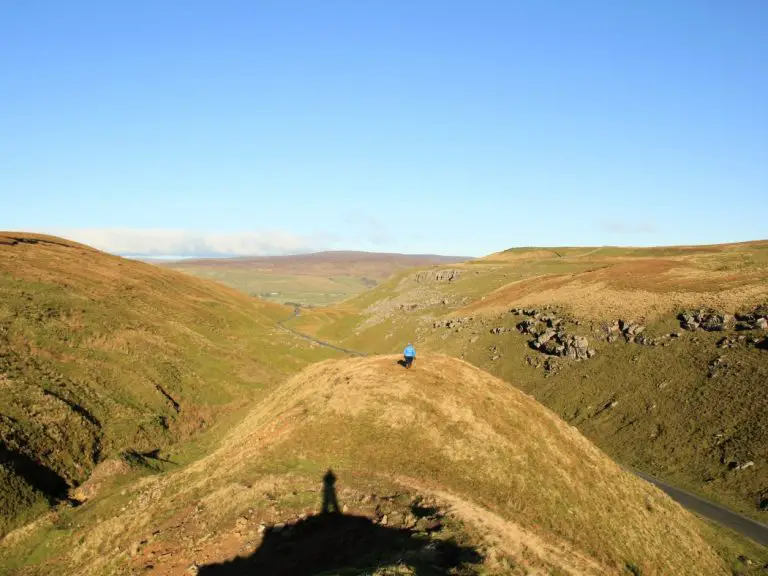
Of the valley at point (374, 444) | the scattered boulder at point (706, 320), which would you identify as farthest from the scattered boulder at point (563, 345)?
the scattered boulder at point (706, 320)

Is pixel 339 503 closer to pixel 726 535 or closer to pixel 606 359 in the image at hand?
pixel 726 535

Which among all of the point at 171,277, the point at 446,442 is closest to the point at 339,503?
the point at 446,442

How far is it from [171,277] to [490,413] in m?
111

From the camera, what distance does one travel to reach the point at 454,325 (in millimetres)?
111500

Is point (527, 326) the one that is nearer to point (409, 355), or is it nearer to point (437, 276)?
point (409, 355)

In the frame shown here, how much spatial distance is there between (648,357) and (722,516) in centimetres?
3191

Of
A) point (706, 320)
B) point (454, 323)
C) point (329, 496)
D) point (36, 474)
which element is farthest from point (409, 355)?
point (454, 323)

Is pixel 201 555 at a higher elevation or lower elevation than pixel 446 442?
lower

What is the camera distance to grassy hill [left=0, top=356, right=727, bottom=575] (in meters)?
21.9

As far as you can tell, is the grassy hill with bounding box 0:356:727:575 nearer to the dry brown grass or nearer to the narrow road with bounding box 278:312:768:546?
the narrow road with bounding box 278:312:768:546

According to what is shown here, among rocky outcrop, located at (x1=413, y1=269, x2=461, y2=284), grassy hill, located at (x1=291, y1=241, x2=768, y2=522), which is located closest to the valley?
grassy hill, located at (x1=291, y1=241, x2=768, y2=522)

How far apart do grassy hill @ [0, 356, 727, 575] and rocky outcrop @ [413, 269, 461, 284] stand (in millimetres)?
135391

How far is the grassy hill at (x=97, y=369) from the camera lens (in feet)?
115

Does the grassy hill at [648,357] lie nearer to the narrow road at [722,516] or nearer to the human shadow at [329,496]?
the narrow road at [722,516]
